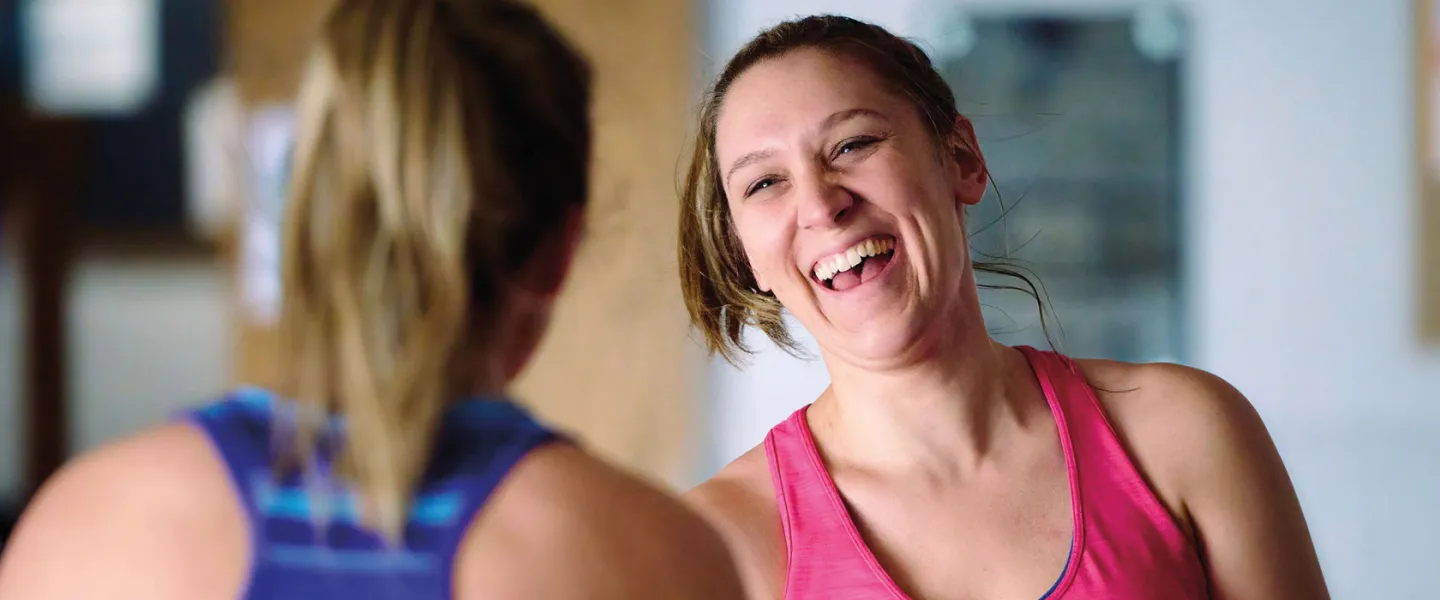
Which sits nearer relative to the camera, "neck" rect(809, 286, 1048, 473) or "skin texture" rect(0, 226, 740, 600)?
"skin texture" rect(0, 226, 740, 600)

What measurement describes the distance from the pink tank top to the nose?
0.80ft

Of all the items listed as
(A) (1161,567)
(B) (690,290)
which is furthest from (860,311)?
→ (A) (1161,567)

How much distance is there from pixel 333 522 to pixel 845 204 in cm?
64

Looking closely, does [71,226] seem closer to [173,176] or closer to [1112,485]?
[173,176]

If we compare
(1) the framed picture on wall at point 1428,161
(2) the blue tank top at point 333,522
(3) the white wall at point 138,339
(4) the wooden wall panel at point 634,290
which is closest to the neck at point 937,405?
(2) the blue tank top at point 333,522

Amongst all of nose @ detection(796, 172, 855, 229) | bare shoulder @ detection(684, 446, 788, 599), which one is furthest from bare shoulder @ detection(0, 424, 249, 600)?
nose @ detection(796, 172, 855, 229)

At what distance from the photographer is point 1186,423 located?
1.20 m

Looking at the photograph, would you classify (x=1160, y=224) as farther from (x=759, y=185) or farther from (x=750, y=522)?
(x=750, y=522)

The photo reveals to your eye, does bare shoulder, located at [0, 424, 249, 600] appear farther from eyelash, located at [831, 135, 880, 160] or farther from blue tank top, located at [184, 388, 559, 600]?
eyelash, located at [831, 135, 880, 160]

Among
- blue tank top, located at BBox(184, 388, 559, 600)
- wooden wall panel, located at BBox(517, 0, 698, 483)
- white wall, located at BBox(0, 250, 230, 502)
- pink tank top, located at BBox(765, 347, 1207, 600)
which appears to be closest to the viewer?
blue tank top, located at BBox(184, 388, 559, 600)

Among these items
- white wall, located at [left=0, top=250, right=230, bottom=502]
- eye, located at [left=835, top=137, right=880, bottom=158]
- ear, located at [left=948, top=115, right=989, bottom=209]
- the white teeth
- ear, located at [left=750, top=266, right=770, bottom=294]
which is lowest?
white wall, located at [left=0, top=250, right=230, bottom=502]

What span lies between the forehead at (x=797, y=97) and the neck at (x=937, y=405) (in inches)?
9.3

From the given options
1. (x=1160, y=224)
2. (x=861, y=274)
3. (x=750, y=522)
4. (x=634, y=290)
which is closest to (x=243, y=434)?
(x=750, y=522)

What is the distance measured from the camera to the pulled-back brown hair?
1.27m
